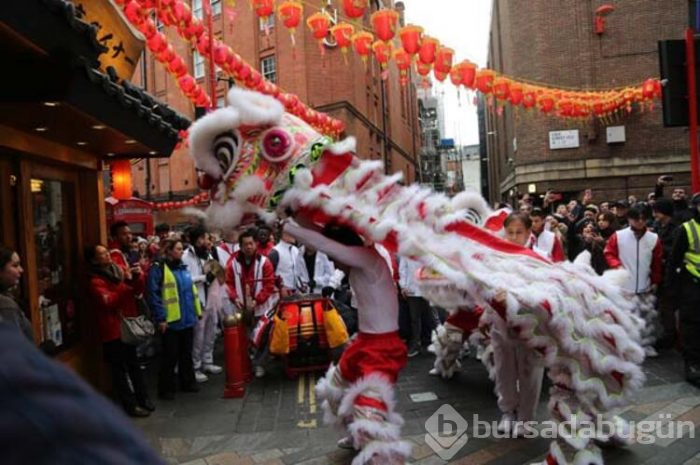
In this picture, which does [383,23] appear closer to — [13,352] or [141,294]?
[141,294]

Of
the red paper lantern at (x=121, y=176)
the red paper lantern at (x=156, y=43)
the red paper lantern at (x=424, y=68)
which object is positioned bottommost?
the red paper lantern at (x=121, y=176)

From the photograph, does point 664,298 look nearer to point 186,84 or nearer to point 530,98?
point 530,98

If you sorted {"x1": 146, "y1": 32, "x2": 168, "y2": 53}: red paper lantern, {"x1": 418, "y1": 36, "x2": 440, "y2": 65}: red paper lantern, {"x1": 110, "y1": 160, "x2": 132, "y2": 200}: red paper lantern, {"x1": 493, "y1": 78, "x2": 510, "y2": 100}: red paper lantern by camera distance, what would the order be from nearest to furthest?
1. {"x1": 110, "y1": 160, "x2": 132, "y2": 200}: red paper lantern
2. {"x1": 146, "y1": 32, "x2": 168, "y2": 53}: red paper lantern
3. {"x1": 418, "y1": 36, "x2": 440, "y2": 65}: red paper lantern
4. {"x1": 493, "y1": 78, "x2": 510, "y2": 100}: red paper lantern

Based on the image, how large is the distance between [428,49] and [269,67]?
59.9 ft

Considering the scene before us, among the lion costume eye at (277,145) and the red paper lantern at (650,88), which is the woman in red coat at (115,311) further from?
the red paper lantern at (650,88)

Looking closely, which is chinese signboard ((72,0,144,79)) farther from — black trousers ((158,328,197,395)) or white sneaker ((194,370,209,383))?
white sneaker ((194,370,209,383))

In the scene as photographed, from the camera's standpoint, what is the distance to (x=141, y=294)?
569cm

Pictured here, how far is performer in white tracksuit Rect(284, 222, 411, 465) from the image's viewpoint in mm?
3338

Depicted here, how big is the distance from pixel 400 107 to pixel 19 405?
43.3 meters

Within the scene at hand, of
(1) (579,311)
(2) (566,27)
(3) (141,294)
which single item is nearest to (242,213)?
(1) (579,311)

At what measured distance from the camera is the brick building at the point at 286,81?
24.4 metres

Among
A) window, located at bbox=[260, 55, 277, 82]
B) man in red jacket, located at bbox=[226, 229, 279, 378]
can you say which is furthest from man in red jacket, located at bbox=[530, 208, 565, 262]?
window, located at bbox=[260, 55, 277, 82]

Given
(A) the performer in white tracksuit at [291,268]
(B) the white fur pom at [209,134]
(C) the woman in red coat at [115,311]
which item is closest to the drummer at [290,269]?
(A) the performer in white tracksuit at [291,268]

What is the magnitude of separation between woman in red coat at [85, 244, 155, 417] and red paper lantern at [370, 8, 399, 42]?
5559mm
